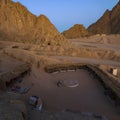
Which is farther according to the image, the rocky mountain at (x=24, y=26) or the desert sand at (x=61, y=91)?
the rocky mountain at (x=24, y=26)

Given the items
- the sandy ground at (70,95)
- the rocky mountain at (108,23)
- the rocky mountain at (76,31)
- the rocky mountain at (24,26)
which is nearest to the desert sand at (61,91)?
the sandy ground at (70,95)

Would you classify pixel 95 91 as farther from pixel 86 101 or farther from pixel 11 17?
pixel 11 17

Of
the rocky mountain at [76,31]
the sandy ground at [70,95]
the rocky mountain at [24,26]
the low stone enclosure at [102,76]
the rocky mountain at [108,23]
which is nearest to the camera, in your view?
the sandy ground at [70,95]

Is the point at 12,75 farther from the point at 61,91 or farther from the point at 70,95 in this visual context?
the point at 70,95

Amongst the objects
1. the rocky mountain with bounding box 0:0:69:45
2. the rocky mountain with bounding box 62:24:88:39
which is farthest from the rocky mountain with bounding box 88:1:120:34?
the rocky mountain with bounding box 0:0:69:45

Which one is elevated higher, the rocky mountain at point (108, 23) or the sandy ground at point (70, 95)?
the rocky mountain at point (108, 23)

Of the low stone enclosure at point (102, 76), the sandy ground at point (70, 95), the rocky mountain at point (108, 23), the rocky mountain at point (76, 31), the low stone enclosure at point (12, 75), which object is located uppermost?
the rocky mountain at point (108, 23)

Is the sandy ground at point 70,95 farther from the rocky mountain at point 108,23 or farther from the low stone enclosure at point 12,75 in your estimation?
the rocky mountain at point 108,23
